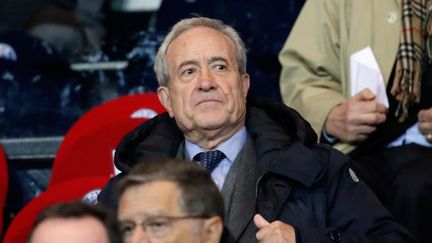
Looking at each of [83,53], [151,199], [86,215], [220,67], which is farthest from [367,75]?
[86,215]

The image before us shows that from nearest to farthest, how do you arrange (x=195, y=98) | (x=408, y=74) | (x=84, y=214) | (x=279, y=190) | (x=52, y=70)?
(x=84, y=214)
(x=279, y=190)
(x=195, y=98)
(x=408, y=74)
(x=52, y=70)

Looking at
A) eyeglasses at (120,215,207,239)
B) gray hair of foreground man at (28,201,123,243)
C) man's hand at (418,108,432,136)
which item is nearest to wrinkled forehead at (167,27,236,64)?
man's hand at (418,108,432,136)

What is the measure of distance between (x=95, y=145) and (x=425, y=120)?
1272 millimetres

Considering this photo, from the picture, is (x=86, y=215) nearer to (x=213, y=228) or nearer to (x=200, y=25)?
(x=213, y=228)

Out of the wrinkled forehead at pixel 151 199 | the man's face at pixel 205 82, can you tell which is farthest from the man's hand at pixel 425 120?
the wrinkled forehead at pixel 151 199

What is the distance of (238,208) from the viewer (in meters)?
3.76

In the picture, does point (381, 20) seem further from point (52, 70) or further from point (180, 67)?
point (52, 70)

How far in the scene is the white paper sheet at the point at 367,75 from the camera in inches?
173

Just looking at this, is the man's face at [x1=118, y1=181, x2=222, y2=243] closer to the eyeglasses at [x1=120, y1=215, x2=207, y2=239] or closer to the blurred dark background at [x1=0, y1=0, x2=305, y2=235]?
the eyeglasses at [x1=120, y1=215, x2=207, y2=239]

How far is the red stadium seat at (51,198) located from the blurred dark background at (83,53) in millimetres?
1039

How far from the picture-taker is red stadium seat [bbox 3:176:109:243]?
13.5ft

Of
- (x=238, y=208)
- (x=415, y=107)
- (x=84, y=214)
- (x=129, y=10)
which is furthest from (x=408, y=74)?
(x=84, y=214)

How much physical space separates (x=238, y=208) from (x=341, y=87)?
1.15 metres

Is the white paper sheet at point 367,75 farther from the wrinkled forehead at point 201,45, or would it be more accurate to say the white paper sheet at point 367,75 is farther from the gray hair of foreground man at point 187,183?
the gray hair of foreground man at point 187,183
